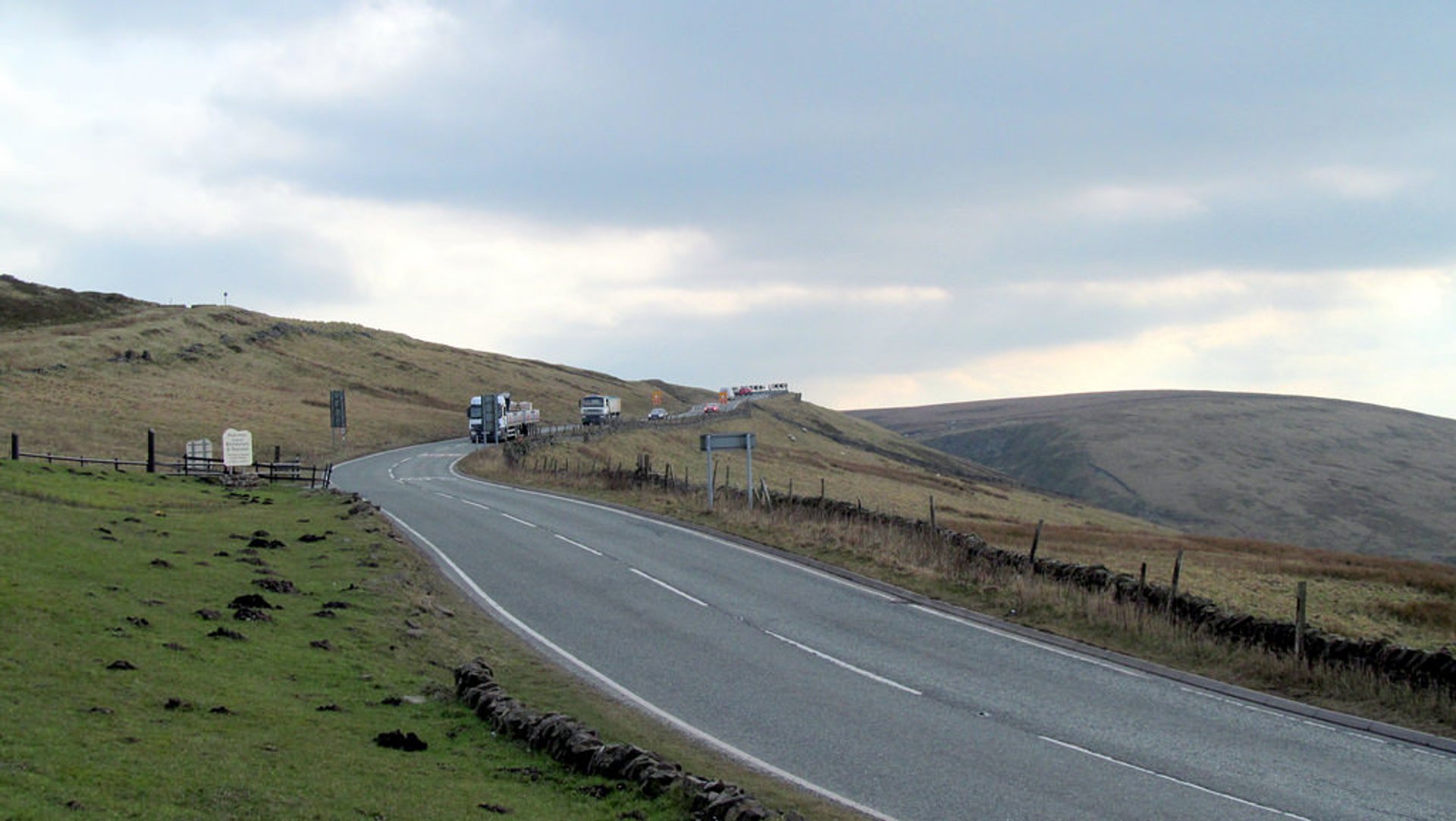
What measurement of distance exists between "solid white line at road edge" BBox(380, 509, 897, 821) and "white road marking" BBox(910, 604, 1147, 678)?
720cm

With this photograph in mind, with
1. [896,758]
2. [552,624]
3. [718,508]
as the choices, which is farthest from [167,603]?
[718,508]

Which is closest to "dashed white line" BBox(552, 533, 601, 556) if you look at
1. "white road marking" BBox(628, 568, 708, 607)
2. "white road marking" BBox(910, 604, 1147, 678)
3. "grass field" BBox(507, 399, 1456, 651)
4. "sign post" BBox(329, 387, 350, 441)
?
"white road marking" BBox(628, 568, 708, 607)

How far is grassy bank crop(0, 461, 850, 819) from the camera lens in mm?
8094

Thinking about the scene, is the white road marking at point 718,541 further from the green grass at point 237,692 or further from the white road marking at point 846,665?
the green grass at point 237,692

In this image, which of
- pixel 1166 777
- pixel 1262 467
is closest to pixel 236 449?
pixel 1166 777

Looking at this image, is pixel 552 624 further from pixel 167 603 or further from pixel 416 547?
pixel 416 547

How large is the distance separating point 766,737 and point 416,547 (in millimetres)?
16998

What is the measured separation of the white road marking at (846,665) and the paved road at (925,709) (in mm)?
47

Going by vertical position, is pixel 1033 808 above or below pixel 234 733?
below

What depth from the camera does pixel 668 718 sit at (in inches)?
516

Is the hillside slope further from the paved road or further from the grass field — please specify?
the paved road

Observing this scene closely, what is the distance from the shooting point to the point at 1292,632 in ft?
54.0

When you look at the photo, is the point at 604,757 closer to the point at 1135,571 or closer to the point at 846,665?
the point at 846,665

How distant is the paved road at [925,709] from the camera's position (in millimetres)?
10555
